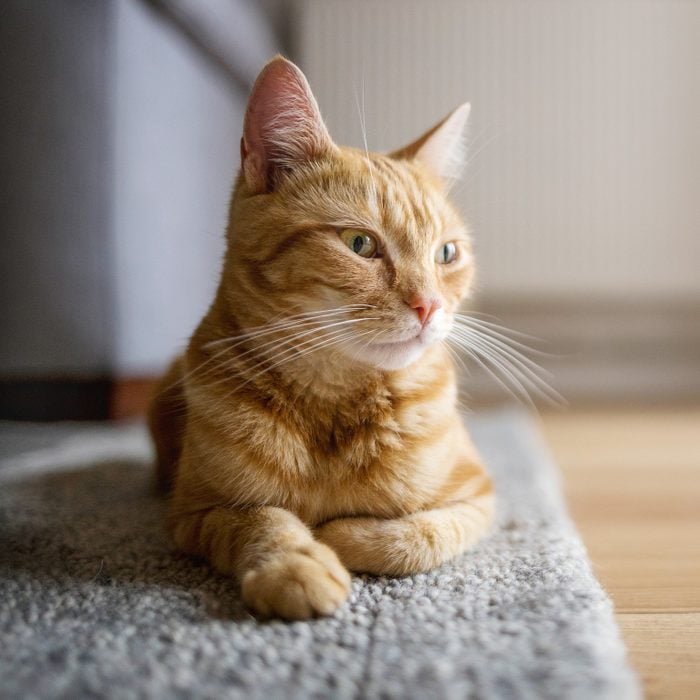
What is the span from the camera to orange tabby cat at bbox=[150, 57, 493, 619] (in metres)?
0.95

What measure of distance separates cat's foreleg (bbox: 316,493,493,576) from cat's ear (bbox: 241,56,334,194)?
0.53m

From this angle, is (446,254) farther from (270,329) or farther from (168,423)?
(168,423)

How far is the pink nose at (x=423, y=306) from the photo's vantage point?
0.94m

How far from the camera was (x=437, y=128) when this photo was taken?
4.09 feet

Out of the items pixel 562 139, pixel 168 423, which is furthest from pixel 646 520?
pixel 562 139

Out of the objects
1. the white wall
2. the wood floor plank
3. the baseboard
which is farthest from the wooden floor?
the baseboard

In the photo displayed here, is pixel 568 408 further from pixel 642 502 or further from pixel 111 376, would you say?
pixel 111 376

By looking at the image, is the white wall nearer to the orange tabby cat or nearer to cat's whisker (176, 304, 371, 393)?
the orange tabby cat

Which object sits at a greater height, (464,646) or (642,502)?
(464,646)

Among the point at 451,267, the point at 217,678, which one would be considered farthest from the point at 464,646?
the point at 451,267

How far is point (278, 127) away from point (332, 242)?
0.72ft

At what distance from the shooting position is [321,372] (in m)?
1.00

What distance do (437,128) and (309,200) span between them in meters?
0.35

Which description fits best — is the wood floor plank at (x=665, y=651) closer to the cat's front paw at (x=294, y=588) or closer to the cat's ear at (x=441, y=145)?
the cat's front paw at (x=294, y=588)
